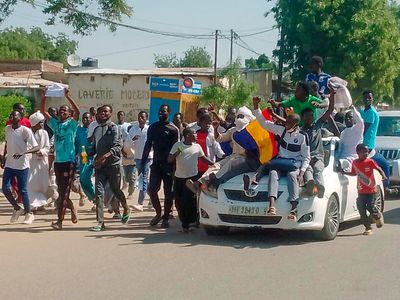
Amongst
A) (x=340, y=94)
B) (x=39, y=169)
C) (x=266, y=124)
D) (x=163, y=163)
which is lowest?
(x=39, y=169)

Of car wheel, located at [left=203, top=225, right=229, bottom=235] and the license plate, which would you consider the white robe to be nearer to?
car wheel, located at [left=203, top=225, right=229, bottom=235]

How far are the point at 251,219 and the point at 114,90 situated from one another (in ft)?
111

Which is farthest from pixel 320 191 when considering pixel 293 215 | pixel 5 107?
pixel 5 107

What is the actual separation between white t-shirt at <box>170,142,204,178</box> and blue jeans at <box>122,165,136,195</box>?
3852mm

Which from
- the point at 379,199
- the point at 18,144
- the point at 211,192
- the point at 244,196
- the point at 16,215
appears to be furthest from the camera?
the point at 16,215

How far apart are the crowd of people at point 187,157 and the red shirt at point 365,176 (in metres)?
0.02

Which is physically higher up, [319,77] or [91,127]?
[319,77]

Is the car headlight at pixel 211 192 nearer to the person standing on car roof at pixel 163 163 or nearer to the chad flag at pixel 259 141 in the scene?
the chad flag at pixel 259 141

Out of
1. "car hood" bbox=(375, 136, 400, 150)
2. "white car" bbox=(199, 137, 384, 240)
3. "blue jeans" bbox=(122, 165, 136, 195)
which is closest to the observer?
"white car" bbox=(199, 137, 384, 240)

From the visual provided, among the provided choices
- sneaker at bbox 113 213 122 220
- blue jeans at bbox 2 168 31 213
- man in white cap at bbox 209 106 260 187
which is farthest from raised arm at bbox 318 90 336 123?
blue jeans at bbox 2 168 31 213

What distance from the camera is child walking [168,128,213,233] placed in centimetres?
1266

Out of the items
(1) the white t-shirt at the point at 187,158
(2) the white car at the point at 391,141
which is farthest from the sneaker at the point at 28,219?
(2) the white car at the point at 391,141

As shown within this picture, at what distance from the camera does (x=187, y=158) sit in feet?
41.6

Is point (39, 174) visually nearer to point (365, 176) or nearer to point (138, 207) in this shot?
point (138, 207)
